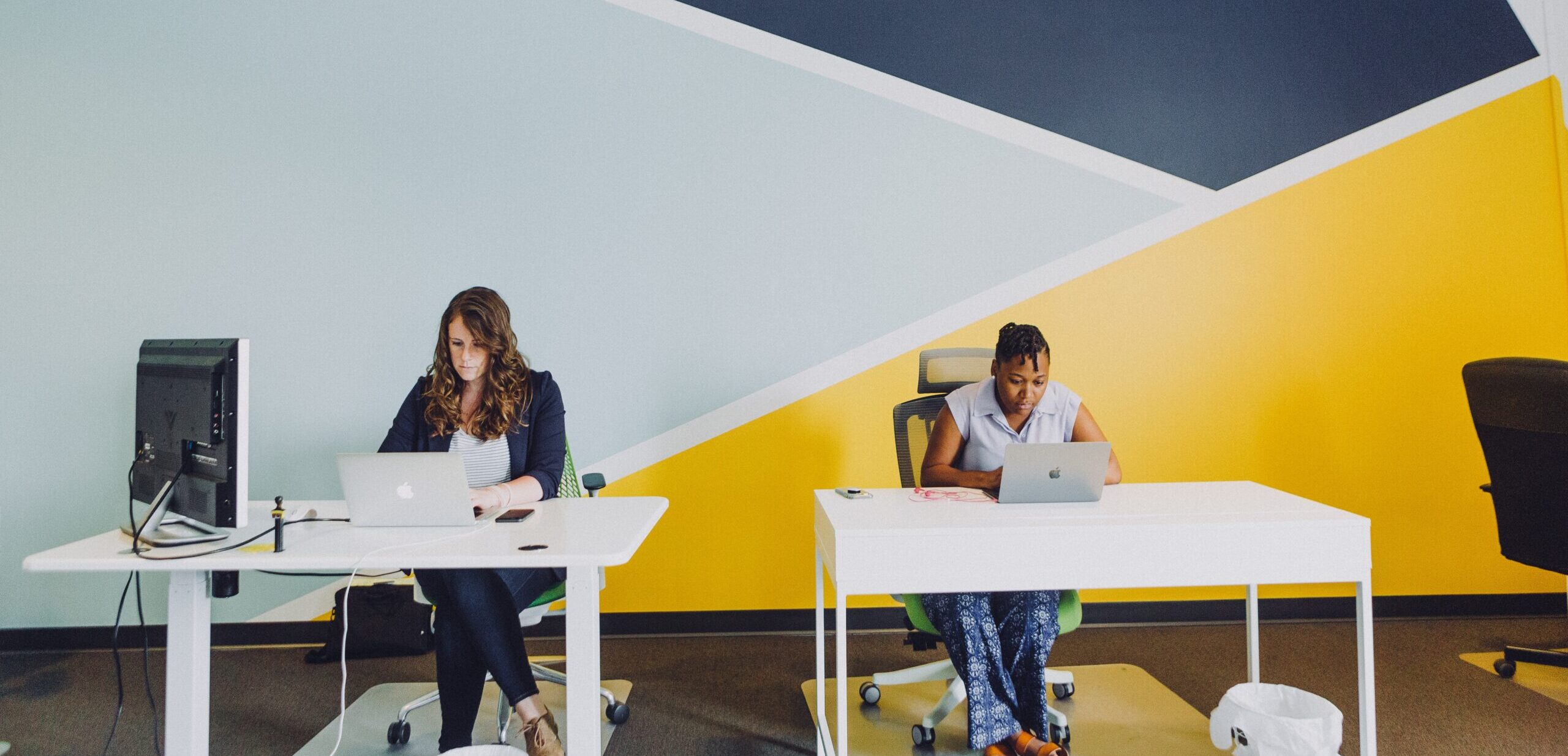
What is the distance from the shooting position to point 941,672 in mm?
2332

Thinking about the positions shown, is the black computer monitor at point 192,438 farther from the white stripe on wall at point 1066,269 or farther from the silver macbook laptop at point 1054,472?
the silver macbook laptop at point 1054,472

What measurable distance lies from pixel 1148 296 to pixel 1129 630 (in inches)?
51.0

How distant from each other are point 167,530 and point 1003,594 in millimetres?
1975

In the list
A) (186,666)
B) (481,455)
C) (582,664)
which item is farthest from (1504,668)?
(186,666)

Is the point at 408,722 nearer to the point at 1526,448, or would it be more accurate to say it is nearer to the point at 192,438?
the point at 192,438

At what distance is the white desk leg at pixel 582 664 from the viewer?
1.61 metres

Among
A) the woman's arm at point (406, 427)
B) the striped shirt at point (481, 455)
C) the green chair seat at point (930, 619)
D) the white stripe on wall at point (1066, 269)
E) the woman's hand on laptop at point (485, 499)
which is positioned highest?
the white stripe on wall at point (1066, 269)

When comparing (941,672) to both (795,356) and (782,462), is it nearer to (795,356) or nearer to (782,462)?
(782,462)

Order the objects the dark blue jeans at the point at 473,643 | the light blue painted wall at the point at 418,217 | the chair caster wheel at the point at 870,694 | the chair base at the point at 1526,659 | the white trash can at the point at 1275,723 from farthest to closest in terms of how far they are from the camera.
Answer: the light blue painted wall at the point at 418,217 → the chair base at the point at 1526,659 → the chair caster wheel at the point at 870,694 → the dark blue jeans at the point at 473,643 → the white trash can at the point at 1275,723

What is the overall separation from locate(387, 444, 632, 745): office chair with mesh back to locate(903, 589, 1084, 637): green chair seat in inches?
31.3

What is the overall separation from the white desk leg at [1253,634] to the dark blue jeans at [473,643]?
1.93m

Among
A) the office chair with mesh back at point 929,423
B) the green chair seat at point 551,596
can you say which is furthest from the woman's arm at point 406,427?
the office chair with mesh back at point 929,423

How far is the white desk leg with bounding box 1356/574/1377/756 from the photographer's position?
187cm

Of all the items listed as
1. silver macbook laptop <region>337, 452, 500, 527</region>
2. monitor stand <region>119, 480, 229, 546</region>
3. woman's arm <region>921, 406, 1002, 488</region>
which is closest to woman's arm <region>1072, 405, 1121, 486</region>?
woman's arm <region>921, 406, 1002, 488</region>
